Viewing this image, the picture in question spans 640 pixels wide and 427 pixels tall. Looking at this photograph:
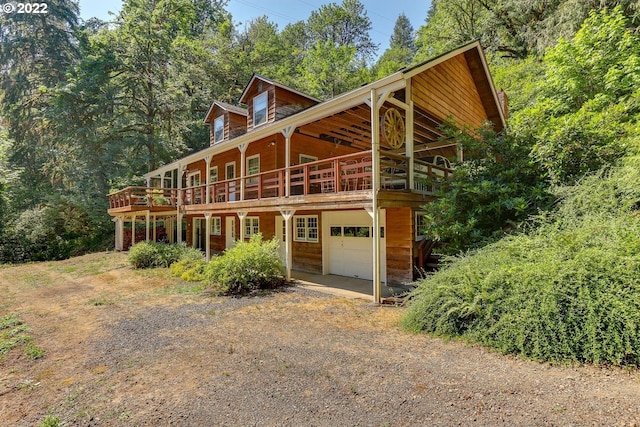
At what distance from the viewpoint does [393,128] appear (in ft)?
31.3

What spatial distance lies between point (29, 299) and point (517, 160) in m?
14.6

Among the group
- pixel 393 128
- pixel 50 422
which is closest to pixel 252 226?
pixel 393 128

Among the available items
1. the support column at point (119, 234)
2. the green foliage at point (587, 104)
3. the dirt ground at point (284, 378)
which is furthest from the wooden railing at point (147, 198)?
the green foliage at point (587, 104)

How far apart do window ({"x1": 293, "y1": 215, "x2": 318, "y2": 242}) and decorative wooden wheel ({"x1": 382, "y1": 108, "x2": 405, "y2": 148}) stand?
14.6 feet

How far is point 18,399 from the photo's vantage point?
12.7 feet

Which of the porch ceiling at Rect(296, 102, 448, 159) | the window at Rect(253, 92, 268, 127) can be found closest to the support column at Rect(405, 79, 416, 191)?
the porch ceiling at Rect(296, 102, 448, 159)

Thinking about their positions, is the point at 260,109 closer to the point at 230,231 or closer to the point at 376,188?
the point at 230,231

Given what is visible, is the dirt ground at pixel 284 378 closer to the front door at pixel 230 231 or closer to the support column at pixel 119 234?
the front door at pixel 230 231

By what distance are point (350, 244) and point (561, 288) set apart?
7.41 metres

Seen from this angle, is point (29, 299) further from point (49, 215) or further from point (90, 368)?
point (49, 215)

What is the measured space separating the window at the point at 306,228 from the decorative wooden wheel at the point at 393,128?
14.6 feet

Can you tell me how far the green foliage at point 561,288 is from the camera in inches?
154

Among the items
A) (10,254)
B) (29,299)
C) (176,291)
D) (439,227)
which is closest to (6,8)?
(10,254)

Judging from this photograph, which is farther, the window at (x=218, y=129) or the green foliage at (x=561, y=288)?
the window at (x=218, y=129)
